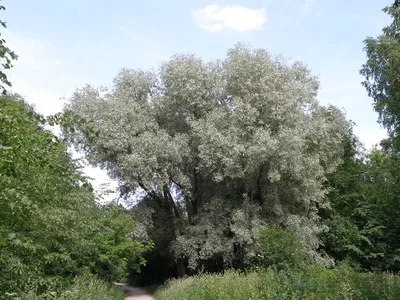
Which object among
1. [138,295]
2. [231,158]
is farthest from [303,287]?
[138,295]

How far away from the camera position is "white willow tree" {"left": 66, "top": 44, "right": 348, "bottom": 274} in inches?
908

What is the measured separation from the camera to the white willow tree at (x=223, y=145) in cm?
2306

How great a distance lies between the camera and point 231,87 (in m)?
25.2

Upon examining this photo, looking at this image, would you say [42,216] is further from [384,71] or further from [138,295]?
[138,295]

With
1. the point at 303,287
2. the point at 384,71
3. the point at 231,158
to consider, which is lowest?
the point at 303,287

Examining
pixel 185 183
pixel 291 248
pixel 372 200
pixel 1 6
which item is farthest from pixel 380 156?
pixel 1 6

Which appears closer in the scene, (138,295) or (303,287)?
(303,287)

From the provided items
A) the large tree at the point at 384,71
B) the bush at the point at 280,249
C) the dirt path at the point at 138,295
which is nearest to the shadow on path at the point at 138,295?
the dirt path at the point at 138,295

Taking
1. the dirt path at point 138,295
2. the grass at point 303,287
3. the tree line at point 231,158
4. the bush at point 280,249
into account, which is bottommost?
the dirt path at point 138,295

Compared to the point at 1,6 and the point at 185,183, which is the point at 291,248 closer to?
the point at 185,183

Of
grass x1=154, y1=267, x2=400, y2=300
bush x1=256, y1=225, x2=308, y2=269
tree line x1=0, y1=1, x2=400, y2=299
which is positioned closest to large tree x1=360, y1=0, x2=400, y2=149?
tree line x1=0, y1=1, x2=400, y2=299

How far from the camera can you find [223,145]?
22.7 meters

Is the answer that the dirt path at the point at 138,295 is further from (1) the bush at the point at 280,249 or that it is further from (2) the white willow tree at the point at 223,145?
(1) the bush at the point at 280,249

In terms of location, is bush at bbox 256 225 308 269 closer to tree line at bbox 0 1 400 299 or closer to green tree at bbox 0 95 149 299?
tree line at bbox 0 1 400 299
